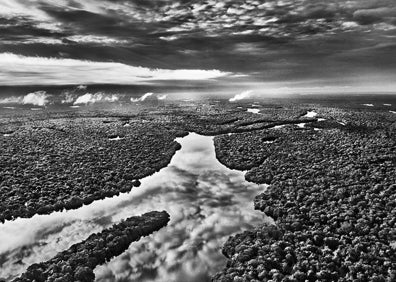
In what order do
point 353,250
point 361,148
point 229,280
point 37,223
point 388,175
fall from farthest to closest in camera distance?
1. point 361,148
2. point 388,175
3. point 37,223
4. point 353,250
5. point 229,280

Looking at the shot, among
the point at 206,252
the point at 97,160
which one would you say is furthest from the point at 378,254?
the point at 97,160

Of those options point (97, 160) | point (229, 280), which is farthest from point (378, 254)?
point (97, 160)

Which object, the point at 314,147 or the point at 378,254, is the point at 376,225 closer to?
the point at 378,254

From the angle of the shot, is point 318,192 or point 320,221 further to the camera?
point 318,192

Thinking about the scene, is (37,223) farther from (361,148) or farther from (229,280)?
(361,148)

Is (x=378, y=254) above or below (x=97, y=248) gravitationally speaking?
above

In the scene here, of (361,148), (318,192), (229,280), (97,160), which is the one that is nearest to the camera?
(229,280)
